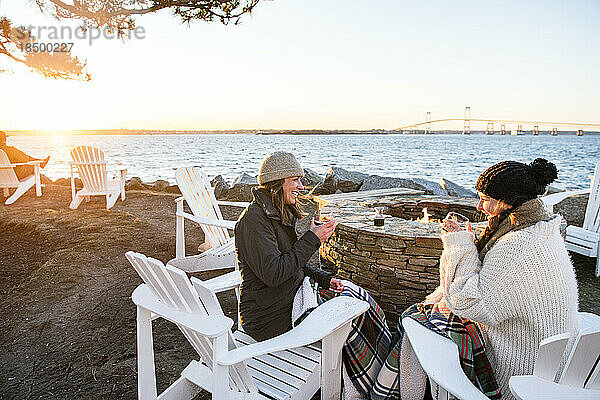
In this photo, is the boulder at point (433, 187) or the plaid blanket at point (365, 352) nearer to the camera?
the plaid blanket at point (365, 352)

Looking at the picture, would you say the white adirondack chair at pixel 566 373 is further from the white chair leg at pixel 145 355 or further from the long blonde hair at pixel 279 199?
the white chair leg at pixel 145 355

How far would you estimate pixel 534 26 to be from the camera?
15094 mm

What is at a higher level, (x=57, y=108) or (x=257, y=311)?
(x=57, y=108)

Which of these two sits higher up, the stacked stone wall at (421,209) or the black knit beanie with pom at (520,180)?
the black knit beanie with pom at (520,180)

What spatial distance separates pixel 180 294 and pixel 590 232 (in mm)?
4864

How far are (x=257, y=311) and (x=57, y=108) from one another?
12.1 metres

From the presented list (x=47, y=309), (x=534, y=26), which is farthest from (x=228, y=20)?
(x=534, y=26)

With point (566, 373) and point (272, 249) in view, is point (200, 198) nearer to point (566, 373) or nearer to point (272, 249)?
point (272, 249)

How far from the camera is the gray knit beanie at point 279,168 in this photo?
7.88ft

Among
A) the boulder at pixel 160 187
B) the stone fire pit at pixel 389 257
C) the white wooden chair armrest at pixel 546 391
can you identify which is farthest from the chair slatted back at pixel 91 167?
the white wooden chair armrest at pixel 546 391

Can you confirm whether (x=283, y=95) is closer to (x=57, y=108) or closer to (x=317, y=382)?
(x=57, y=108)

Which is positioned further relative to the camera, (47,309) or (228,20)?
(228,20)

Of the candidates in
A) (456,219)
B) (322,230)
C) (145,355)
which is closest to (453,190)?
(456,219)

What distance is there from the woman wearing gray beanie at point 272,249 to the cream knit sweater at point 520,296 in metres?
0.75
